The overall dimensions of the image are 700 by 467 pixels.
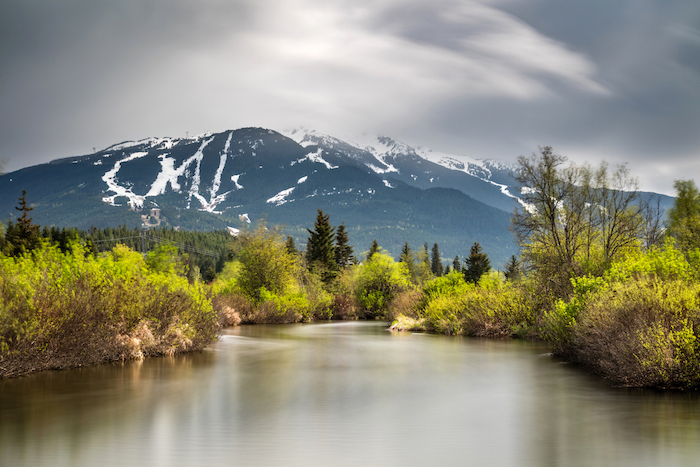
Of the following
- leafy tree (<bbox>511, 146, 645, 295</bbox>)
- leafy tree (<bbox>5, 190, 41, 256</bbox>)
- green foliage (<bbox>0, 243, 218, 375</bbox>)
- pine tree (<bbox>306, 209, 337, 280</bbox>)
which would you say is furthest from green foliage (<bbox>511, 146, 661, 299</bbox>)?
leafy tree (<bbox>5, 190, 41, 256</bbox>)

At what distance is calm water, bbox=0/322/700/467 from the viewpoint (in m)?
8.22

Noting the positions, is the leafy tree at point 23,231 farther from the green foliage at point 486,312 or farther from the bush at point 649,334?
the bush at point 649,334

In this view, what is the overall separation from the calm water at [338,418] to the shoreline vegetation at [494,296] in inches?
33.5

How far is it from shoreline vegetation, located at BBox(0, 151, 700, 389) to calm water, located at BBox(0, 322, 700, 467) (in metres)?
0.85

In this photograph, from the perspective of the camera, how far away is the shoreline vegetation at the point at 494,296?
13.4 metres

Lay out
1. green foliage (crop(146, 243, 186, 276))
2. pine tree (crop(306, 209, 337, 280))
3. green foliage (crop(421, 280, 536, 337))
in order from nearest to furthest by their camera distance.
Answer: green foliage (crop(146, 243, 186, 276)) < green foliage (crop(421, 280, 536, 337)) < pine tree (crop(306, 209, 337, 280))

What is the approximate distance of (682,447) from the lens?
8.54 metres

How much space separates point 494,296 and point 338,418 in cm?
2183

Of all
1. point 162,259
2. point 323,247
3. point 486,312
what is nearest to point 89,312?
point 162,259

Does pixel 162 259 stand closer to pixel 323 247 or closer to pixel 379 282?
pixel 379 282

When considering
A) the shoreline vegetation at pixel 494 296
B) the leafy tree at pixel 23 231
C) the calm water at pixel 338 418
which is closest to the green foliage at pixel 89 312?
the shoreline vegetation at pixel 494 296

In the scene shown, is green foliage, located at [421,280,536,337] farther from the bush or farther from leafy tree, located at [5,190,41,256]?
leafy tree, located at [5,190,41,256]

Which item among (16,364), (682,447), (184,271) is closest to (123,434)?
(16,364)

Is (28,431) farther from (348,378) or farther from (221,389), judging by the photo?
(348,378)
